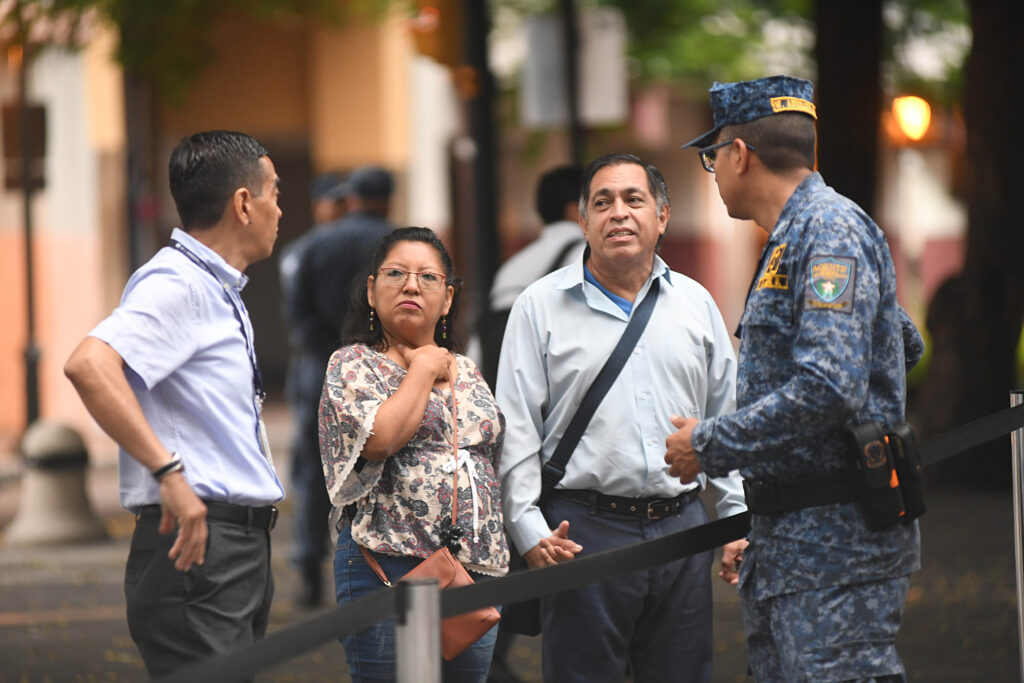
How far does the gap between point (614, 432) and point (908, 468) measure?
85 centimetres

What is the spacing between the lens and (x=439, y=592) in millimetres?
2973

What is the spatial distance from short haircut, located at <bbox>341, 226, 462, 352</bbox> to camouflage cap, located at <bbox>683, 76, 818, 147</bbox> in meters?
0.79

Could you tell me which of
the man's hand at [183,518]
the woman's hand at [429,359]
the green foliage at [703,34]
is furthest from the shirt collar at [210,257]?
the green foliage at [703,34]

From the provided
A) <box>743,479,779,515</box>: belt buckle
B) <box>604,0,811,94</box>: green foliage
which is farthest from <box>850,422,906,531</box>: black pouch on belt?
<box>604,0,811,94</box>: green foliage

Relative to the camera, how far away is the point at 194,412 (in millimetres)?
3686

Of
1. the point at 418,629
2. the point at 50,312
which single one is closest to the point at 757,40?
the point at 50,312

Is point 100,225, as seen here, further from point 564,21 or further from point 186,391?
point 186,391

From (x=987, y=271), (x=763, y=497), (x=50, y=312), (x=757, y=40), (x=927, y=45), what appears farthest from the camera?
(x=50, y=312)

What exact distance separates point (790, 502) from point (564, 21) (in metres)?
7.14

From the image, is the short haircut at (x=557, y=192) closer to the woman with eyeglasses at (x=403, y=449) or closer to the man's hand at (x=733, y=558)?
the woman with eyeglasses at (x=403, y=449)

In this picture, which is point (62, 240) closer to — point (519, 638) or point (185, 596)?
point (519, 638)

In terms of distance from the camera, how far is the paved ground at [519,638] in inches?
260

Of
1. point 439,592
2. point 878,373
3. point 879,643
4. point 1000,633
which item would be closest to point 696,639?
point 879,643

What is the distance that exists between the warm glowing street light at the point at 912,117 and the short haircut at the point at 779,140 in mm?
12366
